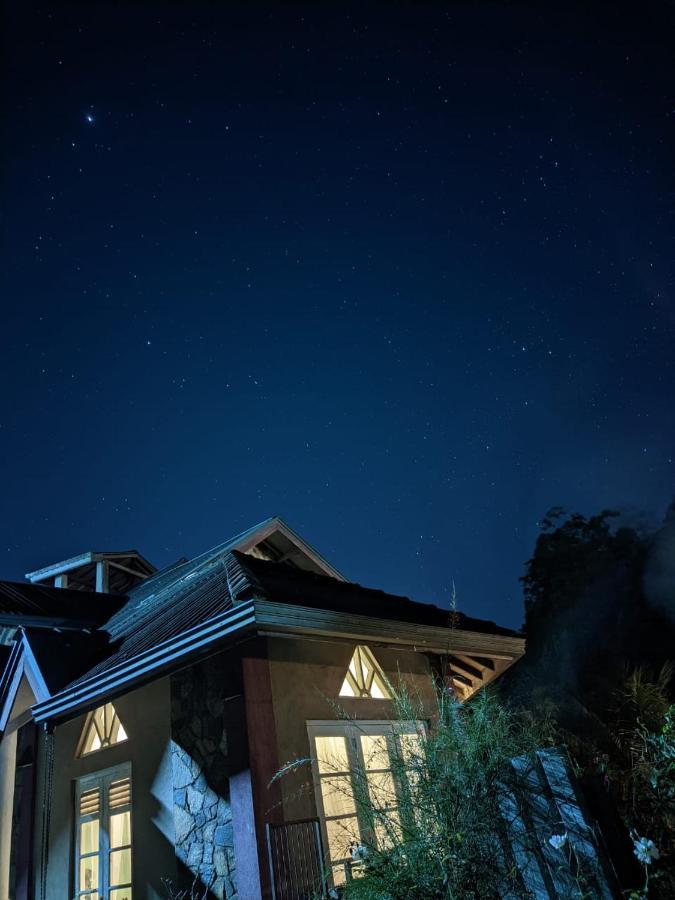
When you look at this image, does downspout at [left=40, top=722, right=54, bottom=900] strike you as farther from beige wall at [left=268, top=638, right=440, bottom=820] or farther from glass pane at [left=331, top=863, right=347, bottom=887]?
glass pane at [left=331, top=863, right=347, bottom=887]

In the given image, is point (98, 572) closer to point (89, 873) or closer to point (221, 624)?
point (89, 873)

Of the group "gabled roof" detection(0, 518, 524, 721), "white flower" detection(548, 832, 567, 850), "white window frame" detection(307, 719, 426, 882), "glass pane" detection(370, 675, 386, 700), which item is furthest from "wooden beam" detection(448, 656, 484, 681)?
"white flower" detection(548, 832, 567, 850)

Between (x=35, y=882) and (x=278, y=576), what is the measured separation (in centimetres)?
465

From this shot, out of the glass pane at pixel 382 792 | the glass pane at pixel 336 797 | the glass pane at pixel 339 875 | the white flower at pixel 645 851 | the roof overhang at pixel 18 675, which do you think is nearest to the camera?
the white flower at pixel 645 851

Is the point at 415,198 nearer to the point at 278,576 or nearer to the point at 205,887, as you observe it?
the point at 278,576

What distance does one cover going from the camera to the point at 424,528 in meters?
84.6

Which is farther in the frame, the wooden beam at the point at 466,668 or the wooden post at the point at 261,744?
the wooden beam at the point at 466,668

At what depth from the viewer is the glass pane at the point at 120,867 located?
24.0ft

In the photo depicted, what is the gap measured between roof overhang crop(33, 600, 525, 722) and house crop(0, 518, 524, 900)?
0.02 m

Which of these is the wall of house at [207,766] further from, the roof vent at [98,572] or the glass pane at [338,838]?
the roof vent at [98,572]

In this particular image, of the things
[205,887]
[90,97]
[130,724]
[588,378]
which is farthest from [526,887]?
[588,378]

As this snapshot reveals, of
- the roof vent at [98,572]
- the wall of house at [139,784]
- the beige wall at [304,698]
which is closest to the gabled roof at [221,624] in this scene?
the beige wall at [304,698]

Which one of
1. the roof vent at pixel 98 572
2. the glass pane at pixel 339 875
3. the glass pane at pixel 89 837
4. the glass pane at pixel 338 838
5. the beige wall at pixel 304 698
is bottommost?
the glass pane at pixel 339 875

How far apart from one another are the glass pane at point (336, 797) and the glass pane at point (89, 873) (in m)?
2.95
